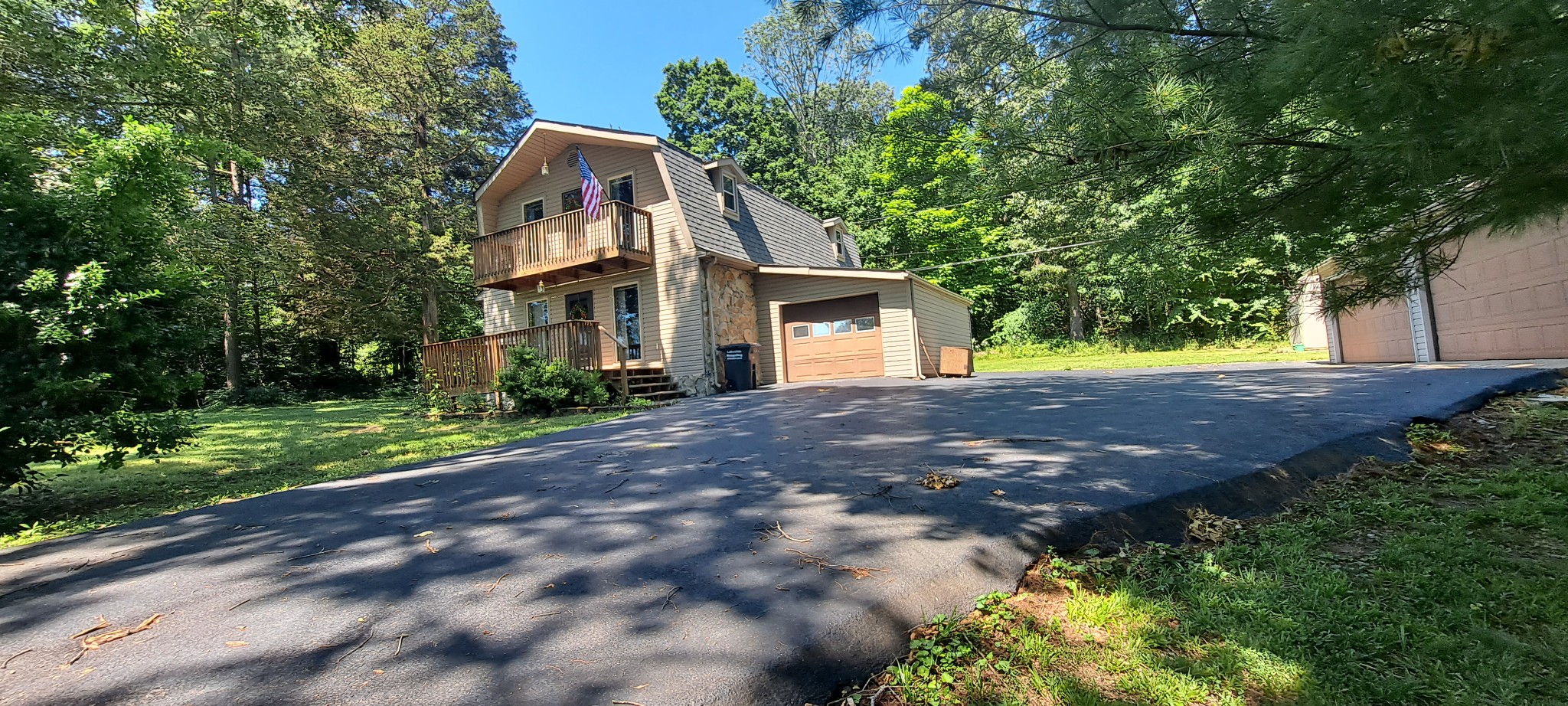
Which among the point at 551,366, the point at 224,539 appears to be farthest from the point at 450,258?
the point at 224,539

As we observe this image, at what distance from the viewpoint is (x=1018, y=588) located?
82.8 inches

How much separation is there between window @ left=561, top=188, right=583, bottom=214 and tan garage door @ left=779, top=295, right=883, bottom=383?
5341 millimetres

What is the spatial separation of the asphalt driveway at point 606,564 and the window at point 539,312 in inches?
380

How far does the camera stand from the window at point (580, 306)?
1356cm

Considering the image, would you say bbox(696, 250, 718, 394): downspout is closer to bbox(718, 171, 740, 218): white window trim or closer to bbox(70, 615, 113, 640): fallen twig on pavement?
bbox(718, 171, 740, 218): white window trim

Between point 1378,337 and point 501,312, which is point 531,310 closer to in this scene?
point 501,312

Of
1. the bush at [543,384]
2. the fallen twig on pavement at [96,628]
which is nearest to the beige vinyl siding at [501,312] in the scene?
the bush at [543,384]

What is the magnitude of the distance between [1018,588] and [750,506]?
4.67 ft

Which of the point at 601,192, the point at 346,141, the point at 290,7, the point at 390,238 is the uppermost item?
the point at 346,141

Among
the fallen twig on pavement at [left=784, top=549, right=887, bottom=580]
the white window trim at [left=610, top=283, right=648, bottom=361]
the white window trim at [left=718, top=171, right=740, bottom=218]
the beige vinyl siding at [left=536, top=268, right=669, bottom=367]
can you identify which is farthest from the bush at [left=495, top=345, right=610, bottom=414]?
the fallen twig on pavement at [left=784, top=549, right=887, bottom=580]

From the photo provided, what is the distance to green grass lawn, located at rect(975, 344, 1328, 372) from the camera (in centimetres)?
1420

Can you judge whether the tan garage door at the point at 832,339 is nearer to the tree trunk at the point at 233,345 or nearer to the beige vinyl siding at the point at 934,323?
the beige vinyl siding at the point at 934,323

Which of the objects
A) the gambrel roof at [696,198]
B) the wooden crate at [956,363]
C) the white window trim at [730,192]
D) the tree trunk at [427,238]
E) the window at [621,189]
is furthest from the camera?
the tree trunk at [427,238]

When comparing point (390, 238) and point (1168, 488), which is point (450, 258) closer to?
point (390, 238)
